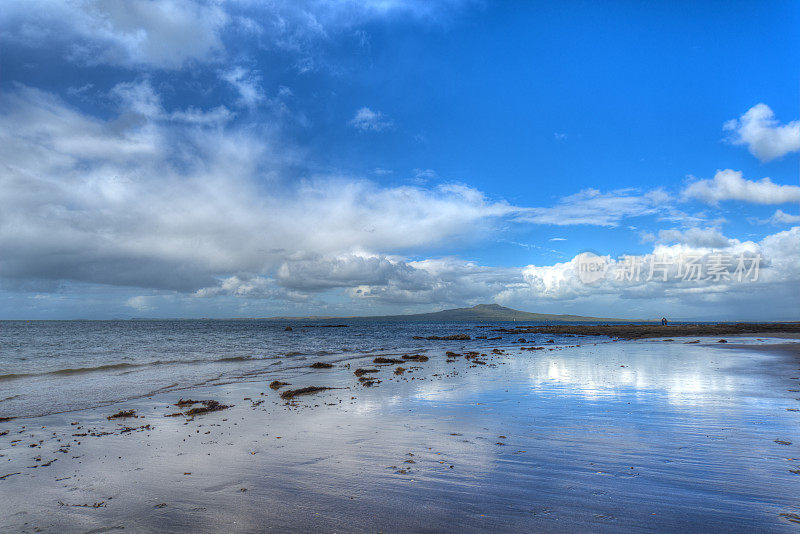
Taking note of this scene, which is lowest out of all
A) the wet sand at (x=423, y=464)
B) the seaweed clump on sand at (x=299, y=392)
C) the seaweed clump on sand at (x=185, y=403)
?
the seaweed clump on sand at (x=185, y=403)

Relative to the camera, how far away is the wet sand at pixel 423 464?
525 cm

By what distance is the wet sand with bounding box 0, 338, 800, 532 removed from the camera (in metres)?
5.25

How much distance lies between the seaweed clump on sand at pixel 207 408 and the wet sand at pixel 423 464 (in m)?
0.25

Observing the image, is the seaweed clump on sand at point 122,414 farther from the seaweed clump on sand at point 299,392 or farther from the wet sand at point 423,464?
the seaweed clump on sand at point 299,392

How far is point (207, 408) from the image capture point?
1303 cm

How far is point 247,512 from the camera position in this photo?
555 centimetres

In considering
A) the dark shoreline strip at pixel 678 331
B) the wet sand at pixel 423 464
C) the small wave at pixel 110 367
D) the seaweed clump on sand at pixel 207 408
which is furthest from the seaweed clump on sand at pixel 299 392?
the dark shoreline strip at pixel 678 331

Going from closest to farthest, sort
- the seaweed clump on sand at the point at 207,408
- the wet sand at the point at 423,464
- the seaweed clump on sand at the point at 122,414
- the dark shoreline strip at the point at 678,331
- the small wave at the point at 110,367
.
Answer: the wet sand at the point at 423,464 < the seaweed clump on sand at the point at 122,414 < the seaweed clump on sand at the point at 207,408 < the small wave at the point at 110,367 < the dark shoreline strip at the point at 678,331

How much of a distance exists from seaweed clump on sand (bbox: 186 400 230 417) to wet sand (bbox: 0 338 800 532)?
0.81ft

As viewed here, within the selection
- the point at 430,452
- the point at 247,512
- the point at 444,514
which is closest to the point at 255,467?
the point at 247,512

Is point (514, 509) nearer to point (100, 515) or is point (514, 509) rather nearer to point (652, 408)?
point (100, 515)

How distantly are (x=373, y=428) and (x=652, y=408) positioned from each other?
7803mm

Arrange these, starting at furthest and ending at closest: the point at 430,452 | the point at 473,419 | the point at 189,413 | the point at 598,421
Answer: the point at 189,413
the point at 473,419
the point at 598,421
the point at 430,452

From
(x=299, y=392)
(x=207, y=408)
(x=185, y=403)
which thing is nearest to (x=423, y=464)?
(x=207, y=408)
